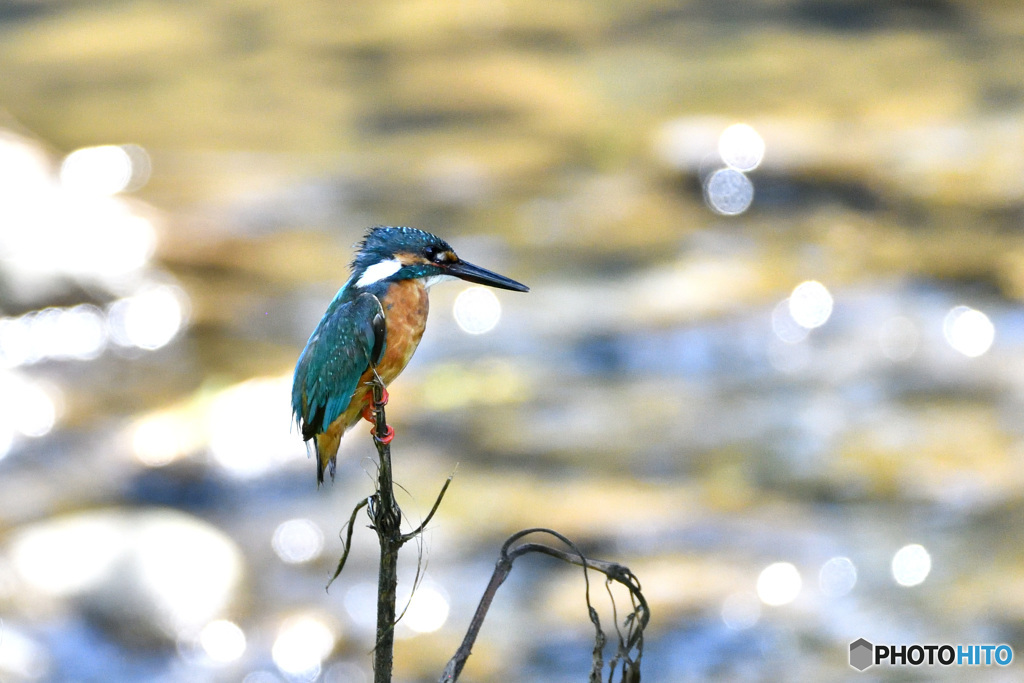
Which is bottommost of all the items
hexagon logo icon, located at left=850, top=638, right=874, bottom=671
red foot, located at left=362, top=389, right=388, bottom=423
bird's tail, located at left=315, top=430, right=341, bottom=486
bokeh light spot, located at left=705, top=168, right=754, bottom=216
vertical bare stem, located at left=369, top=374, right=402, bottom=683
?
hexagon logo icon, located at left=850, top=638, right=874, bottom=671

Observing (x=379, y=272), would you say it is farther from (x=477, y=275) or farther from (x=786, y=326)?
(x=786, y=326)

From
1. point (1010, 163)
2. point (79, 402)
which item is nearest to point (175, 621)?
point (79, 402)

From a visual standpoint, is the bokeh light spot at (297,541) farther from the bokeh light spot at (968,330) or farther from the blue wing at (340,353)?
the bokeh light spot at (968,330)

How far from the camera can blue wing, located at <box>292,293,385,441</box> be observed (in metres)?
2.33

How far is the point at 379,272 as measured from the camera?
2.43 metres

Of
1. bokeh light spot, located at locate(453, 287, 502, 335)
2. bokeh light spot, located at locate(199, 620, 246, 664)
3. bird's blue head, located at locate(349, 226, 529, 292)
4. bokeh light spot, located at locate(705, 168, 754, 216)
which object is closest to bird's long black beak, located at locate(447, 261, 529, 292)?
bird's blue head, located at locate(349, 226, 529, 292)

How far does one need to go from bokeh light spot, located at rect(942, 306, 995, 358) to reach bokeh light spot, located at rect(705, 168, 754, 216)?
2077mm

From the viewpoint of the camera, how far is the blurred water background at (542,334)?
5562 mm

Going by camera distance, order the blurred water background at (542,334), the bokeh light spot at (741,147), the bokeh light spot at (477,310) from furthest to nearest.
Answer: the bokeh light spot at (741,147) < the bokeh light spot at (477,310) < the blurred water background at (542,334)

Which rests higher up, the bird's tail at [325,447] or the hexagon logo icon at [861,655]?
the bird's tail at [325,447]

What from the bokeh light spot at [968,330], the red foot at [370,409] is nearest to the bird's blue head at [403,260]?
the red foot at [370,409]

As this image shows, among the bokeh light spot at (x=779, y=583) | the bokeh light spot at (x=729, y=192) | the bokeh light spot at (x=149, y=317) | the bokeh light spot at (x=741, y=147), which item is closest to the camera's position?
the bokeh light spot at (x=779, y=583)

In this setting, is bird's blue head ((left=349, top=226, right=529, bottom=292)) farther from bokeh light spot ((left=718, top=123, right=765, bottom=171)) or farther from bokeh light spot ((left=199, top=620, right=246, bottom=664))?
bokeh light spot ((left=718, top=123, right=765, bottom=171))

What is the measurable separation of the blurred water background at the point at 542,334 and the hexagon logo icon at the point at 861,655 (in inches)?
3.7
